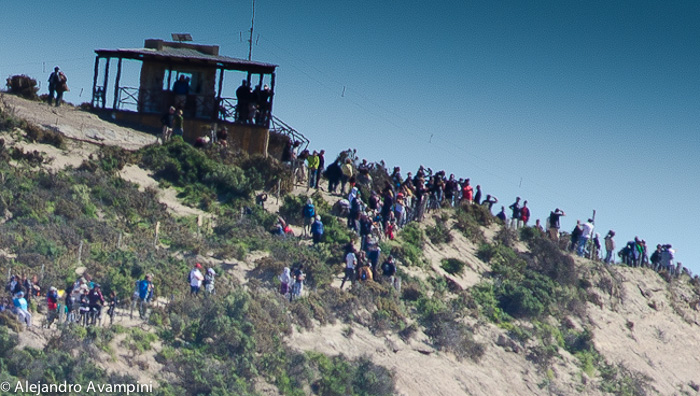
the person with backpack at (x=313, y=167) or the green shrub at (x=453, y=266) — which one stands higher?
the person with backpack at (x=313, y=167)

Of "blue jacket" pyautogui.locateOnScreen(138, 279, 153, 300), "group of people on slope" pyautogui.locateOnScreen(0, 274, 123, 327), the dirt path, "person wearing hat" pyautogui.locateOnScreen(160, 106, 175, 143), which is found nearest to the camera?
"group of people on slope" pyautogui.locateOnScreen(0, 274, 123, 327)

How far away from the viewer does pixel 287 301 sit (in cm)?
3328

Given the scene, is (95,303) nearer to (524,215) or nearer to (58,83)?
(58,83)

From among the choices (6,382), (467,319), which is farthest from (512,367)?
(6,382)

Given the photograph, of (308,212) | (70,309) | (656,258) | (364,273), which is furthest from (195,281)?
(656,258)

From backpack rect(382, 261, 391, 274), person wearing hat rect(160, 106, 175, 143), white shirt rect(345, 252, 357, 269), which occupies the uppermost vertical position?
person wearing hat rect(160, 106, 175, 143)

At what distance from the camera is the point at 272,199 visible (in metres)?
40.3

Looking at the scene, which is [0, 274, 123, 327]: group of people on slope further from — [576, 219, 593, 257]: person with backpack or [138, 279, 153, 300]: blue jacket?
[576, 219, 593, 257]: person with backpack

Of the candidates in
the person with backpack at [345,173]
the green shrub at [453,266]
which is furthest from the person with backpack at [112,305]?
the green shrub at [453,266]

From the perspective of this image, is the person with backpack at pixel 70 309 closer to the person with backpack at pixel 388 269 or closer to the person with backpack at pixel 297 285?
the person with backpack at pixel 297 285

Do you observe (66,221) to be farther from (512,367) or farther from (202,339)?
(512,367)

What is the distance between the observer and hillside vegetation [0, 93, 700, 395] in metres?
28.8

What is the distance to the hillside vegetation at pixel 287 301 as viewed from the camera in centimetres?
2878

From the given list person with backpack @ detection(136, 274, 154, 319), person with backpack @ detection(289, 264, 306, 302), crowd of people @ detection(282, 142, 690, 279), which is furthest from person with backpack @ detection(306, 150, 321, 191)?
person with backpack @ detection(136, 274, 154, 319)
